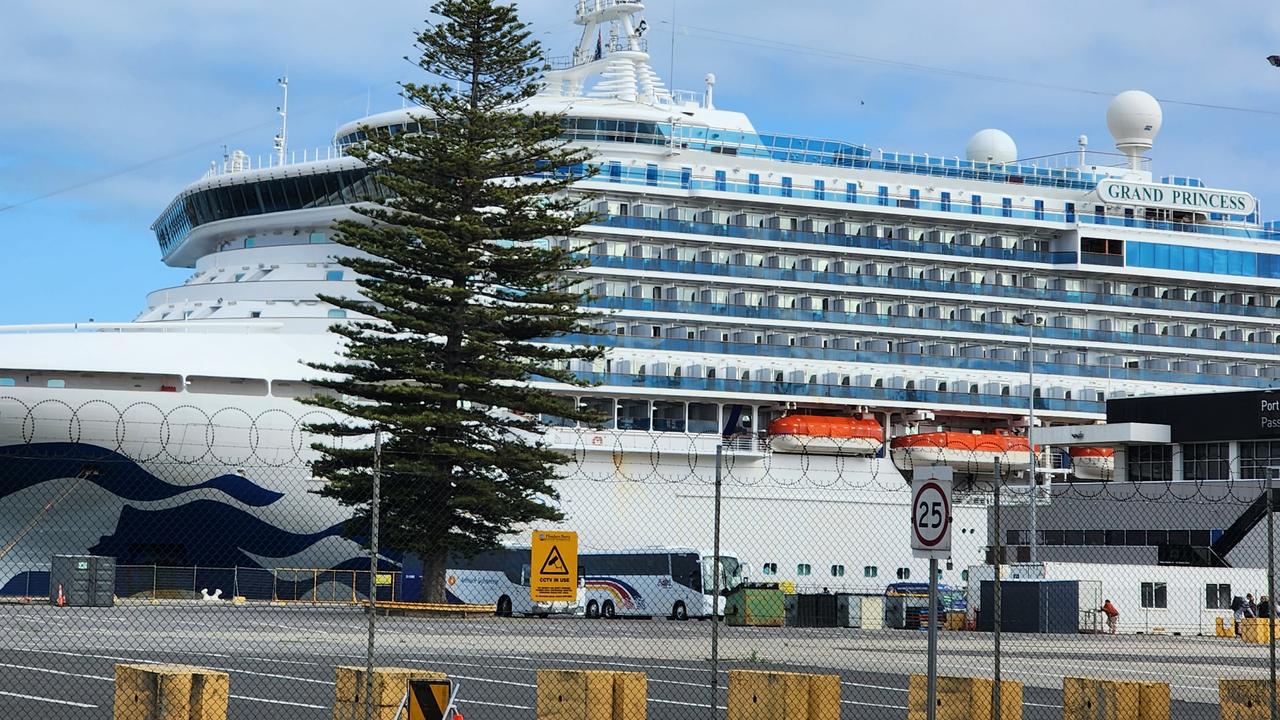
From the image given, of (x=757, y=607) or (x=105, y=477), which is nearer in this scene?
(x=105, y=477)

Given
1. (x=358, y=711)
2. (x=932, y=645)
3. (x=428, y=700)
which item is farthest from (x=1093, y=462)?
(x=428, y=700)

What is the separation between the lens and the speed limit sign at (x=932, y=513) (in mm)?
12594

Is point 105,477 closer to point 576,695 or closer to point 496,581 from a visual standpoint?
point 496,581

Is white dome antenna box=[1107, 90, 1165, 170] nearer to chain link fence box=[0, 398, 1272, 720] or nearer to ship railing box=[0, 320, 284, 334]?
chain link fence box=[0, 398, 1272, 720]

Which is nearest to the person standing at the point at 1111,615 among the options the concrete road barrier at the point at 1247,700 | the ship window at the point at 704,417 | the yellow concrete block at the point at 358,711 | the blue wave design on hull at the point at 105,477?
the ship window at the point at 704,417

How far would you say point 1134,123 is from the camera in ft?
198

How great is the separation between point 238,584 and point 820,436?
16630mm

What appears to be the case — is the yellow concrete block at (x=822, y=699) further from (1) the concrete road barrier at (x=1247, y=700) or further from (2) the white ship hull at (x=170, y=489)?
(2) the white ship hull at (x=170, y=489)

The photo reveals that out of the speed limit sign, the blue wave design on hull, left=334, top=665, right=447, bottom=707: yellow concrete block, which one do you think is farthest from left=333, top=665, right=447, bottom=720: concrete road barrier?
the blue wave design on hull

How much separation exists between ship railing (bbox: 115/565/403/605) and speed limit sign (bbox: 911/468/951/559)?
2401cm

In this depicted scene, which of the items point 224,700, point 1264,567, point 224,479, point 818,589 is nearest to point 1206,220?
point 1264,567

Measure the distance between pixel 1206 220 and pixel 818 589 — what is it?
72.2 feet

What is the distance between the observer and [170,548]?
1473 inches

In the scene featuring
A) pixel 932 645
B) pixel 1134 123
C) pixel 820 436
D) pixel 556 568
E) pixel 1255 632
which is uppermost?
pixel 1134 123
